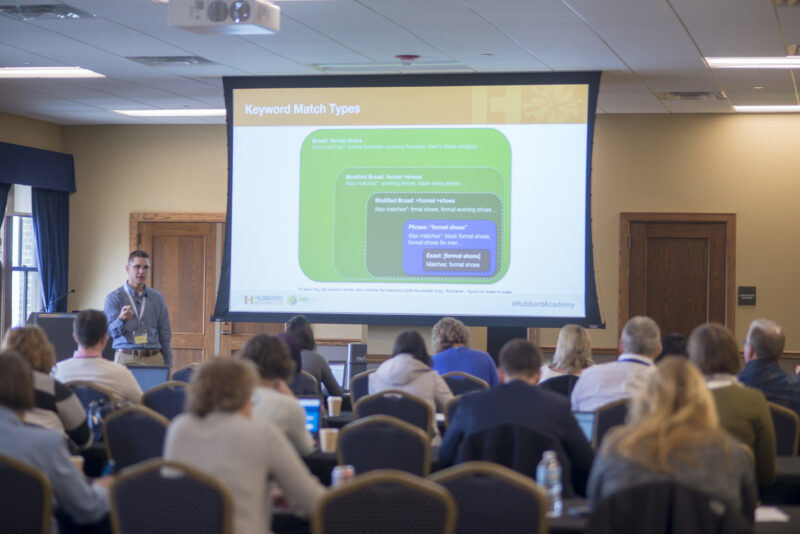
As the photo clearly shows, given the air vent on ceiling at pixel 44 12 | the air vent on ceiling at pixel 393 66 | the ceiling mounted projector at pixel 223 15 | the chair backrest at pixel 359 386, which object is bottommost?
the chair backrest at pixel 359 386

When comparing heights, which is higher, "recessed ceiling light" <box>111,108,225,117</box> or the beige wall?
"recessed ceiling light" <box>111,108,225,117</box>

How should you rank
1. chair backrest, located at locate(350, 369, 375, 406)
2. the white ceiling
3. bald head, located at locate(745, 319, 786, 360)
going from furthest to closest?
the white ceiling → chair backrest, located at locate(350, 369, 375, 406) → bald head, located at locate(745, 319, 786, 360)

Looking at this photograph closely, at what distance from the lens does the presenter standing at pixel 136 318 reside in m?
8.06

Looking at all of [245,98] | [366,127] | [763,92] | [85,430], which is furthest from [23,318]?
[763,92]

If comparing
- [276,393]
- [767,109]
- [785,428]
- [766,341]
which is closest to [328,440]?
[276,393]

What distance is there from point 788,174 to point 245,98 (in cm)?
561

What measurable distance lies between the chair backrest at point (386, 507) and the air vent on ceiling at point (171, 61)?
593 centimetres

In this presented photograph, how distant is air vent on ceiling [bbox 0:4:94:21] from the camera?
6.38m

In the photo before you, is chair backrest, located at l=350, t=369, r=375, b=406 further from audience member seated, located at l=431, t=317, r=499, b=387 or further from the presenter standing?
the presenter standing

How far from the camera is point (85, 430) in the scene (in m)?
4.45

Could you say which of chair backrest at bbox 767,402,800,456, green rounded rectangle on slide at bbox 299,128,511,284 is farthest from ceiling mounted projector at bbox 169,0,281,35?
chair backrest at bbox 767,402,800,456

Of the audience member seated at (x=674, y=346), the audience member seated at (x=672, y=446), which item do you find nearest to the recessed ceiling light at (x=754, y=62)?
the audience member seated at (x=674, y=346)

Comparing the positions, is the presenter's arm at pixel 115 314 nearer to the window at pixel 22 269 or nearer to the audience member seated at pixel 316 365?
the audience member seated at pixel 316 365

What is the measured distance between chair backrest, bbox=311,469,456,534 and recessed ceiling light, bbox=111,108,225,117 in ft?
27.2
